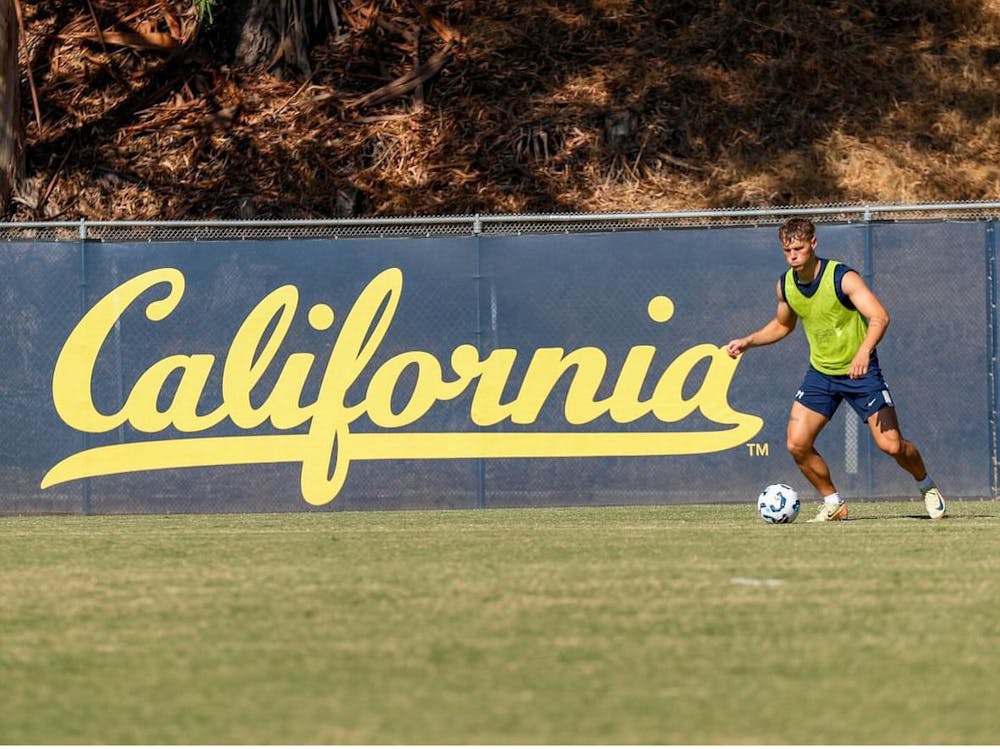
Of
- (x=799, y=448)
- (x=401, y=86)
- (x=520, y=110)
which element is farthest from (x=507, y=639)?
(x=401, y=86)

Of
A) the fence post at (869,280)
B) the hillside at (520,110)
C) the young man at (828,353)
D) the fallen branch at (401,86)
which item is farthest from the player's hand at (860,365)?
the fallen branch at (401,86)

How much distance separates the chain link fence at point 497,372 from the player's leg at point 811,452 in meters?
2.12

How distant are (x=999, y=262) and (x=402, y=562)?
6.99m

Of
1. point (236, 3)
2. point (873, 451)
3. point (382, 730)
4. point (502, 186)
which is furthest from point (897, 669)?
point (236, 3)

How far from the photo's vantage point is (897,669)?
570 centimetres

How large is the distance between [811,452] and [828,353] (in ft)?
2.29

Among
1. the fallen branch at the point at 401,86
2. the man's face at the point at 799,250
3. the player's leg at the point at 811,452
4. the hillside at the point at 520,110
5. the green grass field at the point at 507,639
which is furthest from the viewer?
the fallen branch at the point at 401,86

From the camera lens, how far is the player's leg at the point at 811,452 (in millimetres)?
11234

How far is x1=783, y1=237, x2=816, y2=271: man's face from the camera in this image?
35.2ft

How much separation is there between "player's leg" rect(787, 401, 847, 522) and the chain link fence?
2120mm

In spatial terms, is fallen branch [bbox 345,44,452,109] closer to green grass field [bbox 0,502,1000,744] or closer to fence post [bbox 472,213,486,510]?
fence post [bbox 472,213,486,510]

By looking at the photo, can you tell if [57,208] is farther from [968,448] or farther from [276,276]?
[968,448]

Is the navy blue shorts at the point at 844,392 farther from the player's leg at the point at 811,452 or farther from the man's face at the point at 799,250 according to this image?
the man's face at the point at 799,250

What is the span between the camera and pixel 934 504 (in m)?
11.3
